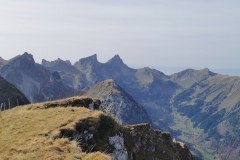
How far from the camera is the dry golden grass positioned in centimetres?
3375

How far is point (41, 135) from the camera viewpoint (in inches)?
1708

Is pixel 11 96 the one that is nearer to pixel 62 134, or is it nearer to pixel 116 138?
pixel 116 138

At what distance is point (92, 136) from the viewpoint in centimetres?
5231

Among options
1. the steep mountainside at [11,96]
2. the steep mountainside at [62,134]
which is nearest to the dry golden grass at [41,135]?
the steep mountainside at [62,134]

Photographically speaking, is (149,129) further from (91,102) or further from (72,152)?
(72,152)

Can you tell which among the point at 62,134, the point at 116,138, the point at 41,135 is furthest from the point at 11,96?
the point at 41,135

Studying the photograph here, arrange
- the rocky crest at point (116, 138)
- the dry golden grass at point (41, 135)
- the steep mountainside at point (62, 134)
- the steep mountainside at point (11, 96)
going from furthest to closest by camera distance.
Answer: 1. the steep mountainside at point (11, 96)
2. the rocky crest at point (116, 138)
3. the steep mountainside at point (62, 134)
4. the dry golden grass at point (41, 135)

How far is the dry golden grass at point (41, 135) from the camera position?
111ft

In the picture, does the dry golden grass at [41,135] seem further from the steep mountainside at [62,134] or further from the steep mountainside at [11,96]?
the steep mountainside at [11,96]

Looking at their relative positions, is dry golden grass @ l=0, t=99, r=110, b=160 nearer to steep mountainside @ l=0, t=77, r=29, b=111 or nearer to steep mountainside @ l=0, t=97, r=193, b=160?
steep mountainside @ l=0, t=97, r=193, b=160

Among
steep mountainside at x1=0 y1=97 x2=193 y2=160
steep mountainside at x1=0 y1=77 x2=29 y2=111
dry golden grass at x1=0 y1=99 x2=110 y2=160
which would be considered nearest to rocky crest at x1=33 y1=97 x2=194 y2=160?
steep mountainside at x1=0 y1=97 x2=193 y2=160

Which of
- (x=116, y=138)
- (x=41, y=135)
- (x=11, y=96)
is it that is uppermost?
(x=11, y=96)

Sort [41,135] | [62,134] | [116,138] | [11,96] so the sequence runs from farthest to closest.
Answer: [11,96]
[116,138]
[62,134]
[41,135]

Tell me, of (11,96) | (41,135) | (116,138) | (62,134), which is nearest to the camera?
(41,135)
